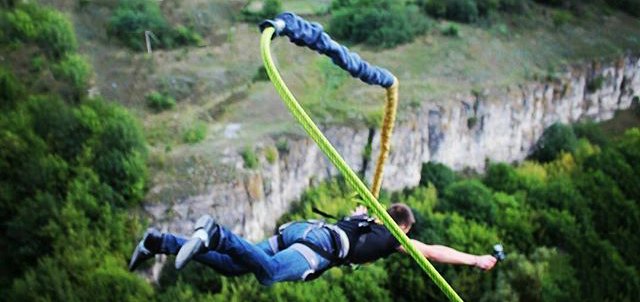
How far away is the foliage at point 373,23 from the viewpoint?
54.6 feet

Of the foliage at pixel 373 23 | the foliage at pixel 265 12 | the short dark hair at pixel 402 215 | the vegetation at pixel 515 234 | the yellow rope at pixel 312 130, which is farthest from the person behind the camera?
the foliage at pixel 265 12

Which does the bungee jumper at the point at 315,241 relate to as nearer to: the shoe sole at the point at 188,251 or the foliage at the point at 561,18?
the shoe sole at the point at 188,251

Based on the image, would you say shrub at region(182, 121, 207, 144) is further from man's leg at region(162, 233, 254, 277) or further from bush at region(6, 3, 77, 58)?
man's leg at region(162, 233, 254, 277)

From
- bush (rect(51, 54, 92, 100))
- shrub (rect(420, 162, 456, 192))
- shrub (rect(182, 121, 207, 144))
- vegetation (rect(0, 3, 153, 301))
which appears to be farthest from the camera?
shrub (rect(420, 162, 456, 192))

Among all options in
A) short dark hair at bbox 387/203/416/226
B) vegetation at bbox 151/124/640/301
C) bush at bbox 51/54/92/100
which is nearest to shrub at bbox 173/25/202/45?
bush at bbox 51/54/92/100

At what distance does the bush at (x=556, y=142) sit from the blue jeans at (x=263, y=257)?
13.1 metres

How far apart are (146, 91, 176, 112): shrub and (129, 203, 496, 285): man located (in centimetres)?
982

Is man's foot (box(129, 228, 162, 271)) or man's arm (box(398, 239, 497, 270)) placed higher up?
man's foot (box(129, 228, 162, 271))

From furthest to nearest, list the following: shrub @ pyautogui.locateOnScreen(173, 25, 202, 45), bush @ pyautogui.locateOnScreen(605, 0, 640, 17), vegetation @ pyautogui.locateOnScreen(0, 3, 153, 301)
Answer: bush @ pyautogui.locateOnScreen(605, 0, 640, 17) < shrub @ pyautogui.locateOnScreen(173, 25, 202, 45) < vegetation @ pyautogui.locateOnScreen(0, 3, 153, 301)

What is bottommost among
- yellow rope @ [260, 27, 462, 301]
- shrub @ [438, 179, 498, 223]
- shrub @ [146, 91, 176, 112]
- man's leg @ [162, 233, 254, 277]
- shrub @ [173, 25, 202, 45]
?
shrub @ [438, 179, 498, 223]

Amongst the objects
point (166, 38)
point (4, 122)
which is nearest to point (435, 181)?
point (166, 38)

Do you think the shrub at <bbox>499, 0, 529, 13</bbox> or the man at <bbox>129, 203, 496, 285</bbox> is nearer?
the man at <bbox>129, 203, 496, 285</bbox>

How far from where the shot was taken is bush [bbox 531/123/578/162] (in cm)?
1652

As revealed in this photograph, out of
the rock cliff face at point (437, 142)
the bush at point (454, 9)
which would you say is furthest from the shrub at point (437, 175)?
the bush at point (454, 9)
